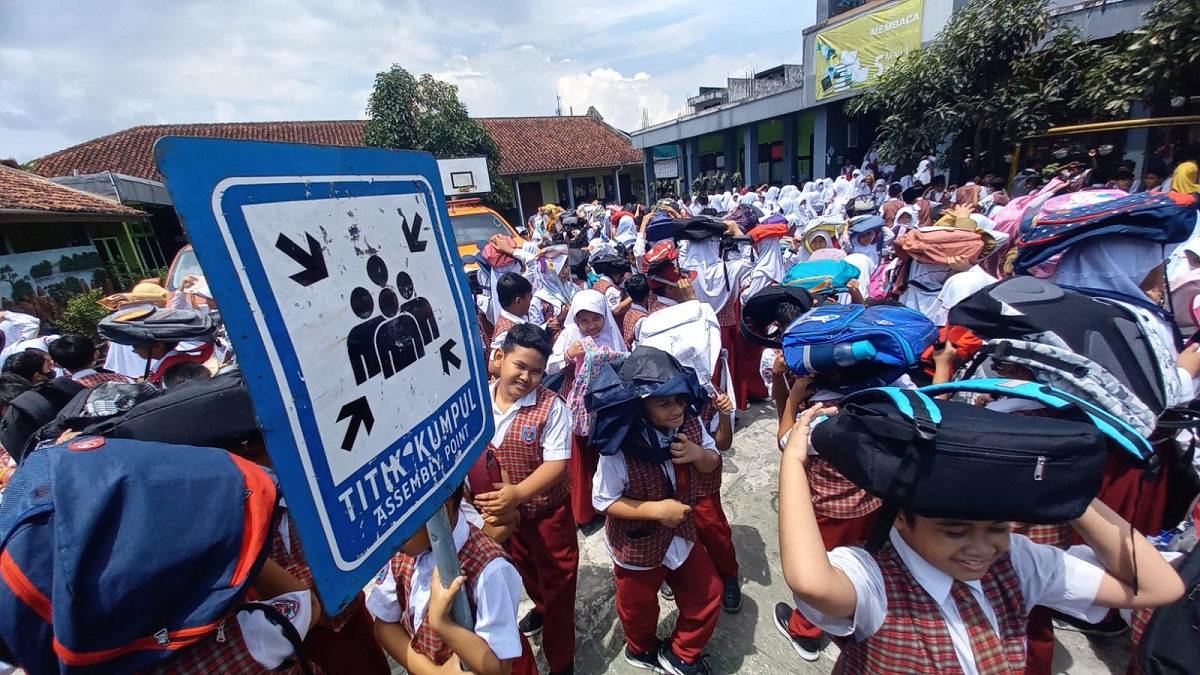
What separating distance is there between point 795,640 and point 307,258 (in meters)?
2.60

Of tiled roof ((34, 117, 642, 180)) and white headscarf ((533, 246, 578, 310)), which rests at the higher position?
tiled roof ((34, 117, 642, 180))

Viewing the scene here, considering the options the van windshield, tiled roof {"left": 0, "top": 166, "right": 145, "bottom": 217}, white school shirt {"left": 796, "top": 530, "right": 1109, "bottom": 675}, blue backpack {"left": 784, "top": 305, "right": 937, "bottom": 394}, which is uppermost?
tiled roof {"left": 0, "top": 166, "right": 145, "bottom": 217}

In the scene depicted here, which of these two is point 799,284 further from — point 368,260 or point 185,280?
point 185,280

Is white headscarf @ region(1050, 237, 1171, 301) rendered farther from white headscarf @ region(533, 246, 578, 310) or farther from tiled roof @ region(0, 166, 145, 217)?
tiled roof @ region(0, 166, 145, 217)

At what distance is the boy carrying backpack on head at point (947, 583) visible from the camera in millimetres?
1122

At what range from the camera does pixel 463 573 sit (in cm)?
148

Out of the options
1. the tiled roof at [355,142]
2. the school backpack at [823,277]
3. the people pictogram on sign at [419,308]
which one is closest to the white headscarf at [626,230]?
the school backpack at [823,277]

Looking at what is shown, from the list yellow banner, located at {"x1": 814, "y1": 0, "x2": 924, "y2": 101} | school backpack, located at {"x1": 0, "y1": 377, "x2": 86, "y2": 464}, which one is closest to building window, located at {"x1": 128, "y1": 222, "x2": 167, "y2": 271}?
school backpack, located at {"x1": 0, "y1": 377, "x2": 86, "y2": 464}

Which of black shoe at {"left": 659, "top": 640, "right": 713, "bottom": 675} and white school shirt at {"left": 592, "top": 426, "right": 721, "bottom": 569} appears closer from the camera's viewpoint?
white school shirt at {"left": 592, "top": 426, "right": 721, "bottom": 569}

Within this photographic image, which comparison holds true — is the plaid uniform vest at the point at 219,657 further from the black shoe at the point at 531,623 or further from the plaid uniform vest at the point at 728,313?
the plaid uniform vest at the point at 728,313

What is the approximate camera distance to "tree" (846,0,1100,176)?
29.9 feet

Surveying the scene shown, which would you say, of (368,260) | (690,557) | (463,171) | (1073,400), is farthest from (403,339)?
(463,171)

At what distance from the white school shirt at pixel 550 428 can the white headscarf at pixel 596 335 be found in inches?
41.9

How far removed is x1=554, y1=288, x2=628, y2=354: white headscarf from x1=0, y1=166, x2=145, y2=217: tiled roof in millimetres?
10343
